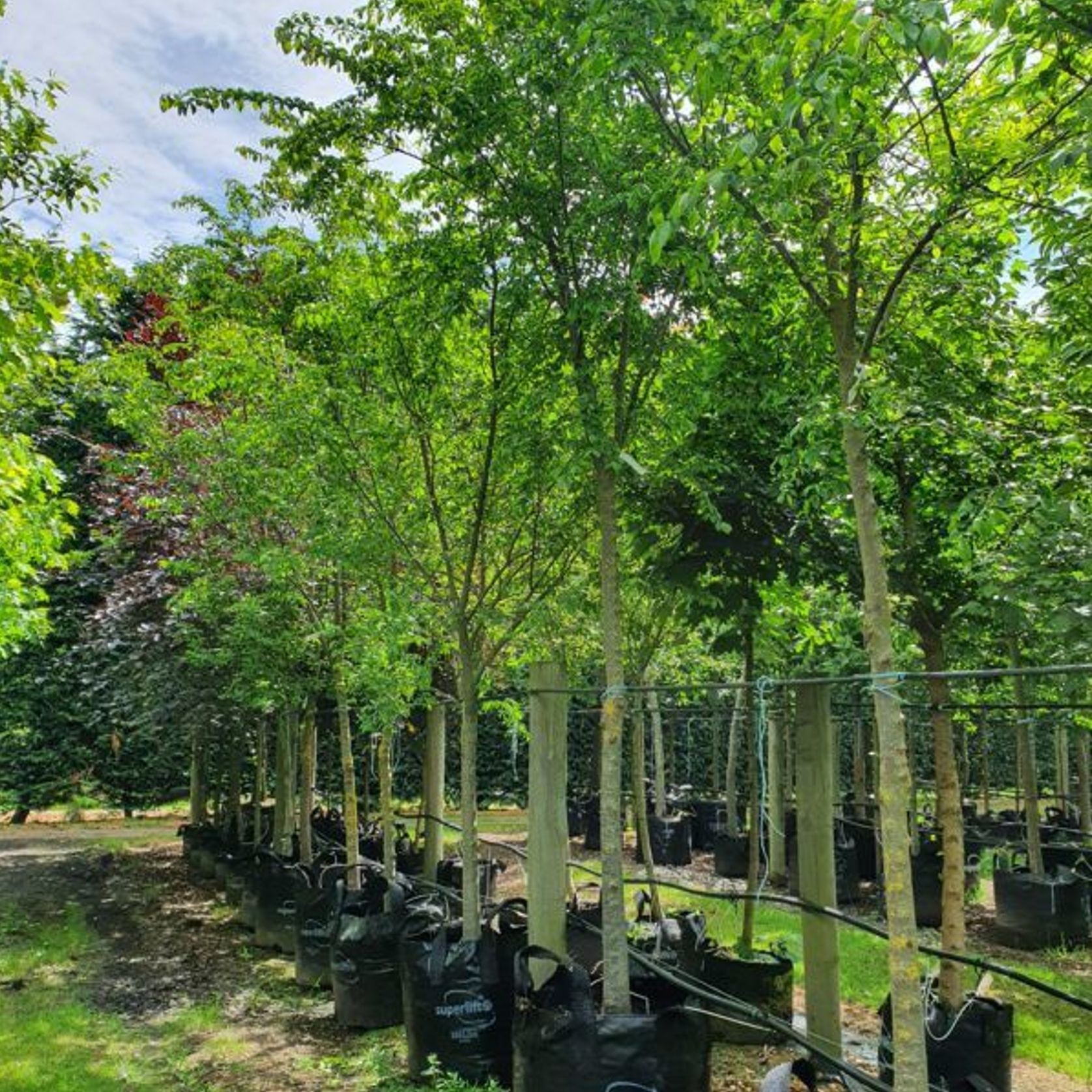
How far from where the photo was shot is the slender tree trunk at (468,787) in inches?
138

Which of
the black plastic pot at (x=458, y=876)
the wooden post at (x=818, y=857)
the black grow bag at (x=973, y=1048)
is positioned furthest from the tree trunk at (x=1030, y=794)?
the black plastic pot at (x=458, y=876)

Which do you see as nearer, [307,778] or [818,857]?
[818,857]

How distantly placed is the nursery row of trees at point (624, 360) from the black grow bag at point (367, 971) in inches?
33.0

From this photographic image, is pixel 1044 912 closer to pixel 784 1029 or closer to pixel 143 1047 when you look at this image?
pixel 784 1029

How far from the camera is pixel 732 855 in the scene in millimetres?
8516

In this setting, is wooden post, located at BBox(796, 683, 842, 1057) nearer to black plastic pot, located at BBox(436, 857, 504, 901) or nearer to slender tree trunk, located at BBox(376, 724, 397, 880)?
slender tree trunk, located at BBox(376, 724, 397, 880)

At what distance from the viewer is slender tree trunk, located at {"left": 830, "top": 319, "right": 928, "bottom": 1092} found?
68.2 inches

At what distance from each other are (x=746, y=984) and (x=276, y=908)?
3.42m

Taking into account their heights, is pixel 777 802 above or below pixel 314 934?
above

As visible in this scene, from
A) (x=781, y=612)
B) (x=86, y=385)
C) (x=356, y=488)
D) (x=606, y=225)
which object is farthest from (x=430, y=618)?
(x=86, y=385)

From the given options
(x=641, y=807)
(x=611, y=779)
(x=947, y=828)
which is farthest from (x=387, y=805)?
(x=947, y=828)

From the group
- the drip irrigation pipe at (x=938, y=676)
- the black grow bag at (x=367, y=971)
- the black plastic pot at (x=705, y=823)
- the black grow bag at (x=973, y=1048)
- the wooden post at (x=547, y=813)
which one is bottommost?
the black plastic pot at (x=705, y=823)

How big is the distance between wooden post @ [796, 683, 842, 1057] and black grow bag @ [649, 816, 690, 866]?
21.4 ft

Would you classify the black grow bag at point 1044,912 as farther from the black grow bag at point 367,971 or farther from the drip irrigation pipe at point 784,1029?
the black grow bag at point 367,971
